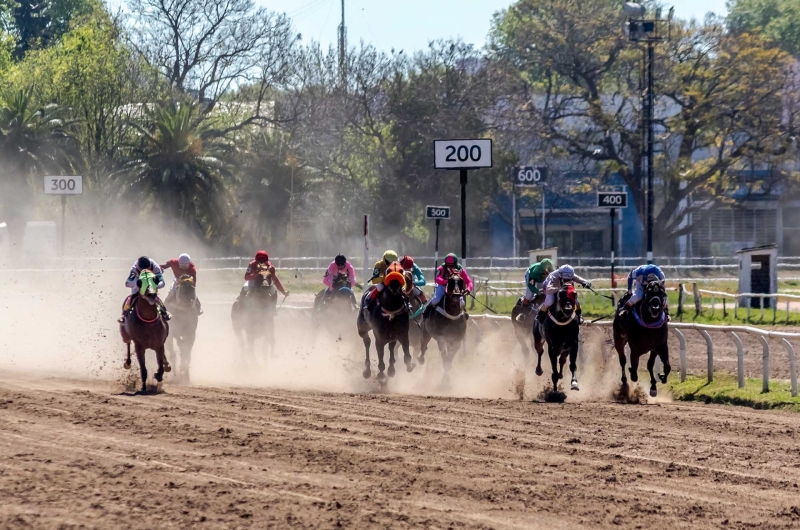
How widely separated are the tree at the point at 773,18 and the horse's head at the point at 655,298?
6225 cm

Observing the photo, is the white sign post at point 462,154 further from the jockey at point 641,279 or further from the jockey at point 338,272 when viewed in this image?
the jockey at point 641,279

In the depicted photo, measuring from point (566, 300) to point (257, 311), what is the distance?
6.90 meters

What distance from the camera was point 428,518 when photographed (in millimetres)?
8250

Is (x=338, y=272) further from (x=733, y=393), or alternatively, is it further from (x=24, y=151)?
(x=24, y=151)

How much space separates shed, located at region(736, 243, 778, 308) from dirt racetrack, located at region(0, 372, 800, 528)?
15078 mm

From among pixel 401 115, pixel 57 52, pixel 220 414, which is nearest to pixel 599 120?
pixel 401 115

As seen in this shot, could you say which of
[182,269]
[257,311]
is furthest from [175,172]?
[182,269]

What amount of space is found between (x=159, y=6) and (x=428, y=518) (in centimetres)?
5089

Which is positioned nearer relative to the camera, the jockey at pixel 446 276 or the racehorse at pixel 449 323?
the racehorse at pixel 449 323

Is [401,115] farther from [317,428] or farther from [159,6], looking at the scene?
[317,428]

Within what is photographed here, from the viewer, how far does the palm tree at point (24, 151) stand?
4784cm

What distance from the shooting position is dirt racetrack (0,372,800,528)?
8.33m

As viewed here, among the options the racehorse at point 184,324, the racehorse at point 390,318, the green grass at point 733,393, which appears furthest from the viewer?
the racehorse at point 184,324

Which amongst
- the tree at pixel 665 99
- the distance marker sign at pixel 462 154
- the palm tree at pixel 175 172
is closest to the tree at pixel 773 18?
the tree at pixel 665 99
